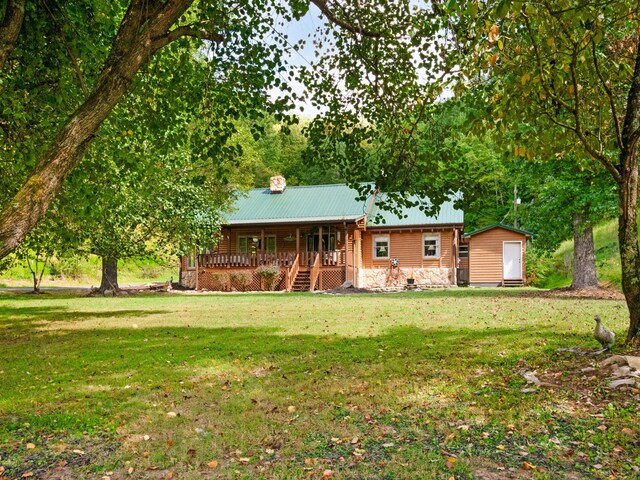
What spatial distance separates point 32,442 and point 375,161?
544cm

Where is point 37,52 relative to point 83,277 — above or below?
above

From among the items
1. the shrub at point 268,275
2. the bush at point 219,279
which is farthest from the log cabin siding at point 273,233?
Result: the shrub at point 268,275

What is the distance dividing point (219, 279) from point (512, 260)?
15.5 metres

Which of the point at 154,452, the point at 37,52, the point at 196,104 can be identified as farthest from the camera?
the point at 196,104

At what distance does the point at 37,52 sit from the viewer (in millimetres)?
7035

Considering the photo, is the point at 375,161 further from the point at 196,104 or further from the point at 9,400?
the point at 9,400

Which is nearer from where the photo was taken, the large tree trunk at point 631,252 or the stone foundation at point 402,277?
the large tree trunk at point 631,252

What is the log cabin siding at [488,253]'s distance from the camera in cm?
2717

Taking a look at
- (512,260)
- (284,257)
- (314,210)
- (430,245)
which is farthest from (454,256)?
(284,257)

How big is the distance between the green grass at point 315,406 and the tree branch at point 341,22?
468cm

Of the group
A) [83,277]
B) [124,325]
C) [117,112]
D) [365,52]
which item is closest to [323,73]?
[365,52]

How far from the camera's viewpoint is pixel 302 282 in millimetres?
25641

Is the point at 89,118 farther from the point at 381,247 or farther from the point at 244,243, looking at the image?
the point at 244,243

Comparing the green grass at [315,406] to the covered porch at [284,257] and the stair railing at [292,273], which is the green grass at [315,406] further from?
the covered porch at [284,257]
